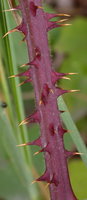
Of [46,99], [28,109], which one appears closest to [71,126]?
[46,99]

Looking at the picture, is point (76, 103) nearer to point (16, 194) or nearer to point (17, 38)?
point (16, 194)

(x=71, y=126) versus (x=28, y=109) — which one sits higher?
(x=71, y=126)

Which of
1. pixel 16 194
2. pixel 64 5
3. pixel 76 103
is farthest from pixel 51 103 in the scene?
pixel 64 5

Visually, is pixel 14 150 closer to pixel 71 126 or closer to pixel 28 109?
pixel 71 126
